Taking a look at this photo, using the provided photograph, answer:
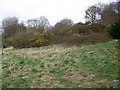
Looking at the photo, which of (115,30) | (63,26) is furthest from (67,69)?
(63,26)

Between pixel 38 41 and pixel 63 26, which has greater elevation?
pixel 63 26

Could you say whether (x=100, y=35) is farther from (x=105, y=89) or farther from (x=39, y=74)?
(x=105, y=89)

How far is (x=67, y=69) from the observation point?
441 inches

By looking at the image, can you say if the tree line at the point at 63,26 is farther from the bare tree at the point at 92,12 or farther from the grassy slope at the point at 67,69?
the grassy slope at the point at 67,69

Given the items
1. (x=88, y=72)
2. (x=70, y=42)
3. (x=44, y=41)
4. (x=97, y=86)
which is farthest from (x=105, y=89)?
(x=44, y=41)

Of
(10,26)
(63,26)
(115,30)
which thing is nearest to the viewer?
(115,30)

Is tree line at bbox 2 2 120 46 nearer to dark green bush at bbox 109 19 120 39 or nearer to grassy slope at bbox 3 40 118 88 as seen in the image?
dark green bush at bbox 109 19 120 39

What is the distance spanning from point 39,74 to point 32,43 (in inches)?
426

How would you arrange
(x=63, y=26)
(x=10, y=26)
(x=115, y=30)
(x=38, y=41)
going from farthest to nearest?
(x=10, y=26), (x=63, y=26), (x=38, y=41), (x=115, y=30)

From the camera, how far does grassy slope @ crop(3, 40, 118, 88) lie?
31.3 ft

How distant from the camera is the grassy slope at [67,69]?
31.3ft

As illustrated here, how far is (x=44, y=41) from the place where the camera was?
21.2 m

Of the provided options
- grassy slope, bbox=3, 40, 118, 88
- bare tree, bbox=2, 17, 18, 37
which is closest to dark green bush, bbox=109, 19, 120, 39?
grassy slope, bbox=3, 40, 118, 88

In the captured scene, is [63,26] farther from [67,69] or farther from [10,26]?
[67,69]
